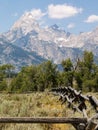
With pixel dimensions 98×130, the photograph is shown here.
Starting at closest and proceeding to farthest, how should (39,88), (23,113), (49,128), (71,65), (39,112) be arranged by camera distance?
(49,128), (23,113), (39,112), (71,65), (39,88)

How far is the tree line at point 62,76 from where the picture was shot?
86125 millimetres

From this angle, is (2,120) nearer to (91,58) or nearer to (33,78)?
(91,58)

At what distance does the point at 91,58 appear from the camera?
→ 286 ft

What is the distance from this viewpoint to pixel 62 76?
303ft

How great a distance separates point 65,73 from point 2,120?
83659 millimetres

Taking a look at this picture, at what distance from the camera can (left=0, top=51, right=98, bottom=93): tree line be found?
8612 cm

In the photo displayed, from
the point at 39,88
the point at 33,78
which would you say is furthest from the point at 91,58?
the point at 33,78

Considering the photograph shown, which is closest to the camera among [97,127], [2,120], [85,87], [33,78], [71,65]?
[97,127]

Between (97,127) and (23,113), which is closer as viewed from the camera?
(97,127)

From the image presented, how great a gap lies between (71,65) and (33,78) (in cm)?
2141

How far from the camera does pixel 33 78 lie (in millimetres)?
109250

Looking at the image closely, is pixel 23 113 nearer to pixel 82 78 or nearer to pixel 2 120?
pixel 2 120

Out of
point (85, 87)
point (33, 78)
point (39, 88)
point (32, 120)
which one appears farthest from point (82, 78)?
point (32, 120)

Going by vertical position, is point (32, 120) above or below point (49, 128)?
above
